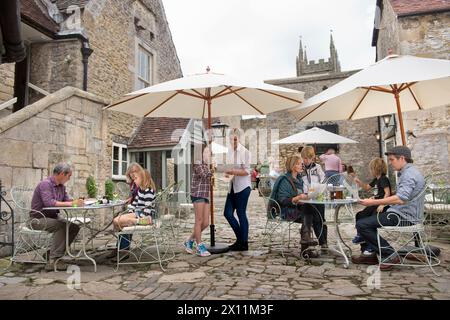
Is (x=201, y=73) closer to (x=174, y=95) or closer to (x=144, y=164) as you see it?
(x=174, y=95)

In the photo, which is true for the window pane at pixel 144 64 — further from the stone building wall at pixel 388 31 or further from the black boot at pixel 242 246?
the black boot at pixel 242 246

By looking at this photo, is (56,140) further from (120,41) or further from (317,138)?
(317,138)

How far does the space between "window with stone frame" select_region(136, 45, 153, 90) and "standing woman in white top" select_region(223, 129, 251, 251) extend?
7.38 meters

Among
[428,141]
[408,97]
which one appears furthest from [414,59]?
[428,141]

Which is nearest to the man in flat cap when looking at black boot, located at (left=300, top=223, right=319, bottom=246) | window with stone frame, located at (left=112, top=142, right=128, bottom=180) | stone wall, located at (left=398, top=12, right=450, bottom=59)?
black boot, located at (left=300, top=223, right=319, bottom=246)

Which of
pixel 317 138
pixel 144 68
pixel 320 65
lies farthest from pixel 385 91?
pixel 320 65

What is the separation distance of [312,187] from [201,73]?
213 centimetres

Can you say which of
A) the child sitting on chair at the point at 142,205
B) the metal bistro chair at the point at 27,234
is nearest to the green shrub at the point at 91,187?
the metal bistro chair at the point at 27,234

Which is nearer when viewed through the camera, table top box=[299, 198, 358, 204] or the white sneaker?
table top box=[299, 198, 358, 204]

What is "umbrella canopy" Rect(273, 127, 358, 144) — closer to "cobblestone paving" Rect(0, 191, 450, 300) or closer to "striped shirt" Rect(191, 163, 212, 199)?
"cobblestone paving" Rect(0, 191, 450, 300)

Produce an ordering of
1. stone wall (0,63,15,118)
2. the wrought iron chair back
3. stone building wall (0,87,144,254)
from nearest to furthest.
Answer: stone building wall (0,87,144,254)
the wrought iron chair back
stone wall (0,63,15,118)

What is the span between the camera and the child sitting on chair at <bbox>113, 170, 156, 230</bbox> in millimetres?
4152

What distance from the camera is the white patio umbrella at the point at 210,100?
4578 mm

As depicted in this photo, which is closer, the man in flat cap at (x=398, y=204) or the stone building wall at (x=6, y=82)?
the man in flat cap at (x=398, y=204)
